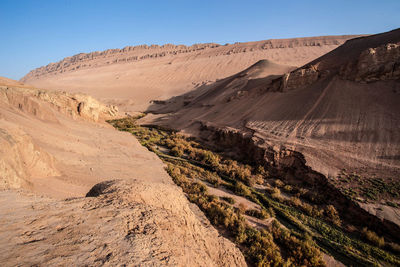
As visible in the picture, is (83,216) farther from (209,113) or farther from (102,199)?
(209,113)

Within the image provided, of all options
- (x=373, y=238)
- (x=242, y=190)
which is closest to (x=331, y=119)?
(x=373, y=238)

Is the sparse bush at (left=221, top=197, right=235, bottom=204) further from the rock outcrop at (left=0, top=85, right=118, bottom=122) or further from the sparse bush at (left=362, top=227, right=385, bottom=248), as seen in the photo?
the rock outcrop at (left=0, top=85, right=118, bottom=122)

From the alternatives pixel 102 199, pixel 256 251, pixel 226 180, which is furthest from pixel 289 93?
pixel 102 199

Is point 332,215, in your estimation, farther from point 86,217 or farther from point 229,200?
point 86,217

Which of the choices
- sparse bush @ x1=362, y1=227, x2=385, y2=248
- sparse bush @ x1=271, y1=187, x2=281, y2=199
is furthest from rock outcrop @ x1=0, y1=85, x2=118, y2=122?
sparse bush @ x1=362, y1=227, x2=385, y2=248

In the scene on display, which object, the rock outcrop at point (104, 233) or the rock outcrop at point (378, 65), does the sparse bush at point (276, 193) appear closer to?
the rock outcrop at point (104, 233)

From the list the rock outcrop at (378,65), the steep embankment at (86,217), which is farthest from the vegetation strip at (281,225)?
the rock outcrop at (378,65)
